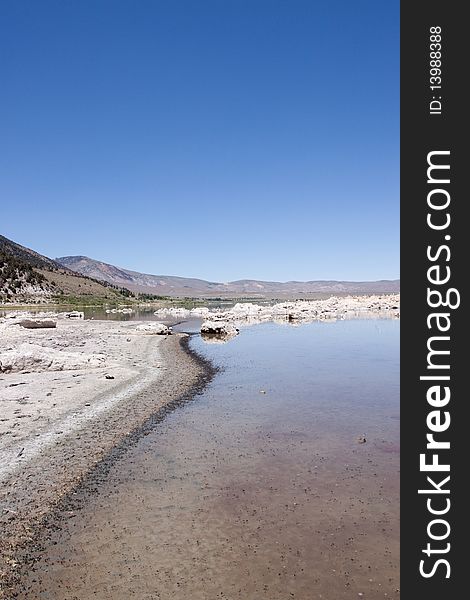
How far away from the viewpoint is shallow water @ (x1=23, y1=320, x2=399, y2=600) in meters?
7.09

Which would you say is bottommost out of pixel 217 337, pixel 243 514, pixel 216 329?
pixel 243 514

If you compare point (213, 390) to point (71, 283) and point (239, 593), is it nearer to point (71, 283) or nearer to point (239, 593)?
point (239, 593)

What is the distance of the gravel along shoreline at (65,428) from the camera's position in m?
8.70

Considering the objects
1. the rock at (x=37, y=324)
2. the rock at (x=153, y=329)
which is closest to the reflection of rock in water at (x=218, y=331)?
the rock at (x=153, y=329)

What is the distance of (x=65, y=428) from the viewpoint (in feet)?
45.0

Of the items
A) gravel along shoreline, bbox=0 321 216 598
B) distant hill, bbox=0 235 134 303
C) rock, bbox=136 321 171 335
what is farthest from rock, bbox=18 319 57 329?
distant hill, bbox=0 235 134 303

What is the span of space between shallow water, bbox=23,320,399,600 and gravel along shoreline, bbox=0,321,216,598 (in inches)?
19.4

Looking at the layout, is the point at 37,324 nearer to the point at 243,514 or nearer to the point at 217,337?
the point at 217,337

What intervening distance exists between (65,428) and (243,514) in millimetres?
6782

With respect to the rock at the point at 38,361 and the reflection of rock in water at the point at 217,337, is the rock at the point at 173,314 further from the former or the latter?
the rock at the point at 38,361

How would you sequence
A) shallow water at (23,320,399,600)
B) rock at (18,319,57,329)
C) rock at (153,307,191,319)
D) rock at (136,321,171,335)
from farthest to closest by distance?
rock at (153,307,191,319), rock at (136,321,171,335), rock at (18,319,57,329), shallow water at (23,320,399,600)

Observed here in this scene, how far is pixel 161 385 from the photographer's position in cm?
2109

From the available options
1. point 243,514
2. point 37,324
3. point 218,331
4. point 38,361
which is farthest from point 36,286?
point 243,514

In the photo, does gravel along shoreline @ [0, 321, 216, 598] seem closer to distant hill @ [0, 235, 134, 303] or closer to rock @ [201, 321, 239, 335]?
rock @ [201, 321, 239, 335]
